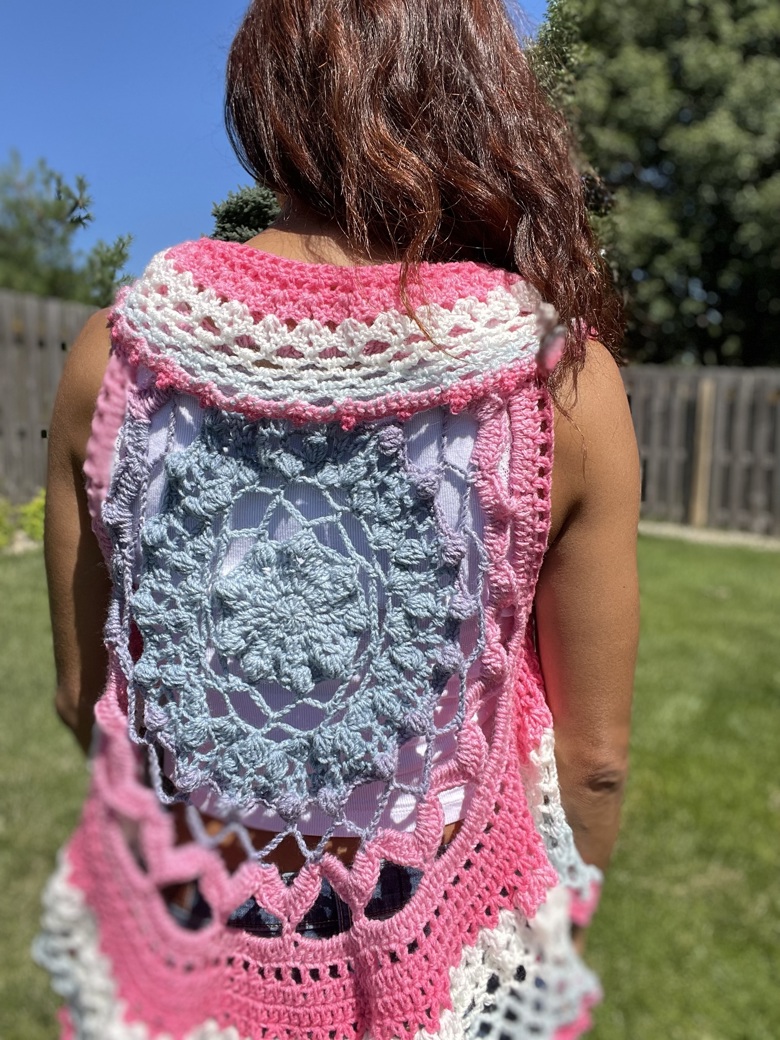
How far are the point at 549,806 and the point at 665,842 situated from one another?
224cm

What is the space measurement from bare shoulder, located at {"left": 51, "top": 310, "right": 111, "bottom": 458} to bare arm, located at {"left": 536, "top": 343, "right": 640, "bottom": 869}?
57cm

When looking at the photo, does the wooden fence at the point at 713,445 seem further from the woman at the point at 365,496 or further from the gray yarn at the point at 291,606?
the gray yarn at the point at 291,606

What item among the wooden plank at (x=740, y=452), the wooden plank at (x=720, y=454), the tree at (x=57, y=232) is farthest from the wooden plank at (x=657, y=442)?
the tree at (x=57, y=232)

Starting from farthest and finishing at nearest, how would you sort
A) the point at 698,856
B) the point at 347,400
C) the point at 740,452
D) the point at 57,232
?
the point at 740,452
the point at 698,856
the point at 57,232
the point at 347,400

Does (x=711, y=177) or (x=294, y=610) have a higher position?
(x=711, y=177)

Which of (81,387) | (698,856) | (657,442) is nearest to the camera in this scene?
(81,387)

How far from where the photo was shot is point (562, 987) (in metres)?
0.78

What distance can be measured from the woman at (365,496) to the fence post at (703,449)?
858 cm

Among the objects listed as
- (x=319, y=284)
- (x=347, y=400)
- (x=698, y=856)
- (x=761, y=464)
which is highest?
(x=319, y=284)

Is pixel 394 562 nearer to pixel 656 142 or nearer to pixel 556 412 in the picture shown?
pixel 556 412

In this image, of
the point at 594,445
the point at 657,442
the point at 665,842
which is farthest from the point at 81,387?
the point at 657,442

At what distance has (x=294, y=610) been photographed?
1.00 meters

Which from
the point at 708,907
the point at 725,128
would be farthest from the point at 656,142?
the point at 708,907

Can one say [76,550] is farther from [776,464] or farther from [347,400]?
[776,464]
